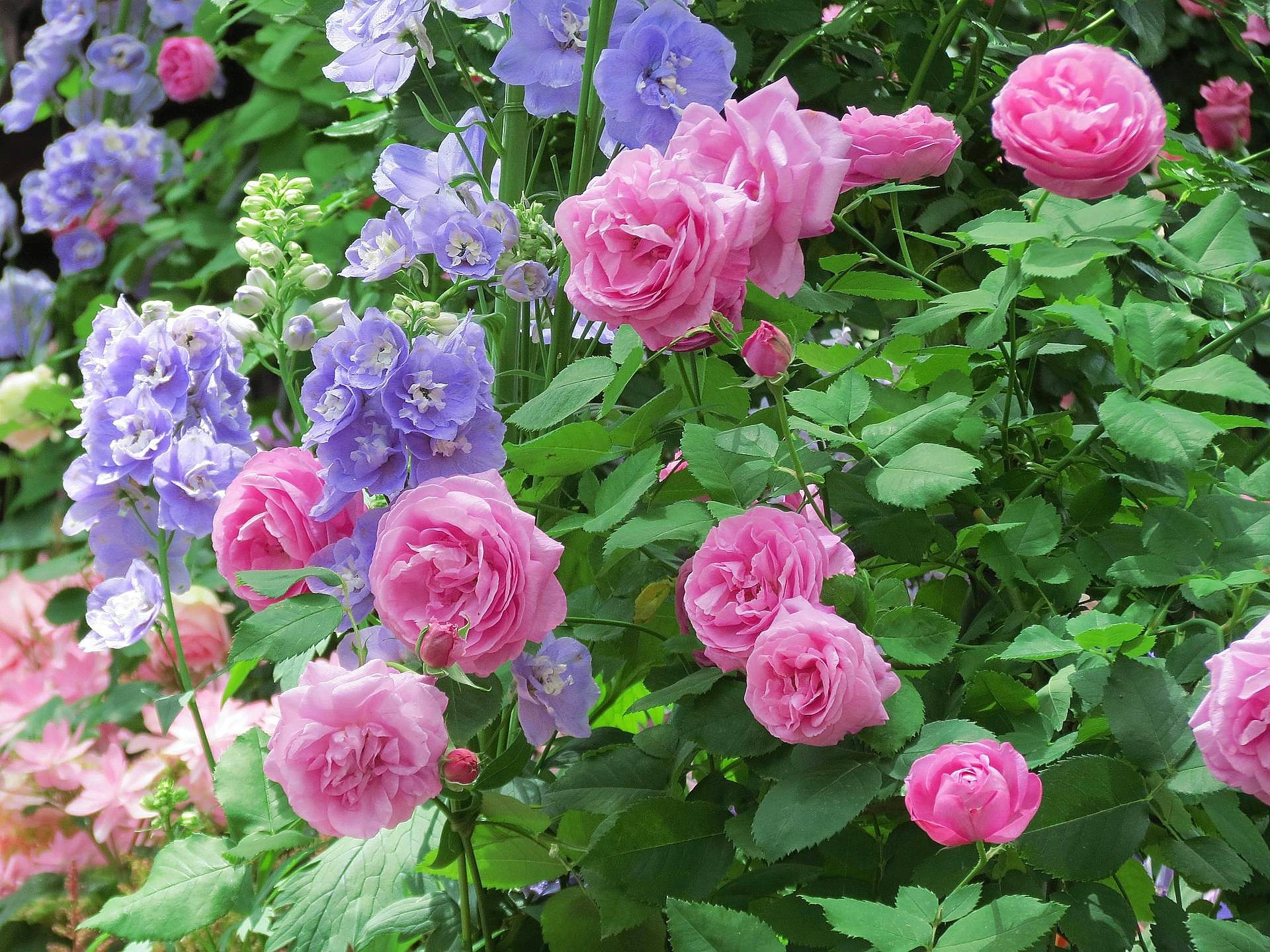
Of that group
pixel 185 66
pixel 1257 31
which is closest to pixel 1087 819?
pixel 1257 31

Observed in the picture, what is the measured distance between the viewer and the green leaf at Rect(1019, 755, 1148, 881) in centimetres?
50

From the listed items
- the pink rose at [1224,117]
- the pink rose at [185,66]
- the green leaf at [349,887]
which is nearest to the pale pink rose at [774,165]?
the green leaf at [349,887]

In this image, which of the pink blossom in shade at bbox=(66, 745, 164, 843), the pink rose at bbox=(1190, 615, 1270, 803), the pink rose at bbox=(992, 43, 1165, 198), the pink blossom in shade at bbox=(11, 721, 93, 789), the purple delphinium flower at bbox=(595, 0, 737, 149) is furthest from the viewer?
the pink blossom in shade at bbox=(11, 721, 93, 789)

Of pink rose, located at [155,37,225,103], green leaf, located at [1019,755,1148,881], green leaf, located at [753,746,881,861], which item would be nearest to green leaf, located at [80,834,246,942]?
green leaf, located at [753,746,881,861]

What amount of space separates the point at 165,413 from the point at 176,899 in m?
0.29

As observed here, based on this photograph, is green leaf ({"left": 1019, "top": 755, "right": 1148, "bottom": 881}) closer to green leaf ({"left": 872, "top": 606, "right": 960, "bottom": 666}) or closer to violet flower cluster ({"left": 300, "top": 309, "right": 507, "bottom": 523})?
green leaf ({"left": 872, "top": 606, "right": 960, "bottom": 666})

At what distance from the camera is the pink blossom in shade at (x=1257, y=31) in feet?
4.49

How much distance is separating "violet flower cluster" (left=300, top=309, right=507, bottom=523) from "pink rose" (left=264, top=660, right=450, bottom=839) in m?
0.11

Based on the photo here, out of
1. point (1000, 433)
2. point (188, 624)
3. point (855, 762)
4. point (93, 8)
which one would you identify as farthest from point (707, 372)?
point (93, 8)

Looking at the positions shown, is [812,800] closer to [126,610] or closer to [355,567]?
[355,567]

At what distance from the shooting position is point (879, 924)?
461 mm

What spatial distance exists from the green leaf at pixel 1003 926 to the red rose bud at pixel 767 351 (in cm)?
25

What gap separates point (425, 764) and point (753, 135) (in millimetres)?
332

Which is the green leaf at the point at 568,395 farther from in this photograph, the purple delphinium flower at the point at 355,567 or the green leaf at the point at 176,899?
the green leaf at the point at 176,899
